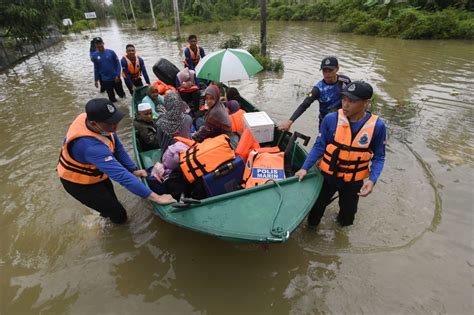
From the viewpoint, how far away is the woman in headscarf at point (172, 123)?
3490 millimetres

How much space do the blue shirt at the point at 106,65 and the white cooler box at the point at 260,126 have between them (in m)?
4.92

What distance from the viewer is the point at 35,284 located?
3014 mm

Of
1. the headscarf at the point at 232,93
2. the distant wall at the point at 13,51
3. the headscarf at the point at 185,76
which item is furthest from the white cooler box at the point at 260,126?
the distant wall at the point at 13,51

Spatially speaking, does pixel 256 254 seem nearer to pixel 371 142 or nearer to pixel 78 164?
pixel 371 142

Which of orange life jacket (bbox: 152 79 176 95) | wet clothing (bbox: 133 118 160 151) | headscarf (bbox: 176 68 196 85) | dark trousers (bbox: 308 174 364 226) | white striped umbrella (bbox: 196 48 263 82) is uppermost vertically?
white striped umbrella (bbox: 196 48 263 82)

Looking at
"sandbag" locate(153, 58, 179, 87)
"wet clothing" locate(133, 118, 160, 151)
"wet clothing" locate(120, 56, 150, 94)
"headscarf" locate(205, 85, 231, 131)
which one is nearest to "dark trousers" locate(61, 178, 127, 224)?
"wet clothing" locate(133, 118, 160, 151)

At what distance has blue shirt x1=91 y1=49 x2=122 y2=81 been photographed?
6784 mm

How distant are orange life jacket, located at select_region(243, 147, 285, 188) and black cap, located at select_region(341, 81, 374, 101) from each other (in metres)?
1.08

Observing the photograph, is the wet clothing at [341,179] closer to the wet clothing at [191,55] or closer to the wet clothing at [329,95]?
the wet clothing at [329,95]

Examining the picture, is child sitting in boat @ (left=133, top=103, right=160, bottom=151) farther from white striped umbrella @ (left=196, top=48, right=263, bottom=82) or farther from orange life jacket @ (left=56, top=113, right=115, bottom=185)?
orange life jacket @ (left=56, top=113, right=115, bottom=185)

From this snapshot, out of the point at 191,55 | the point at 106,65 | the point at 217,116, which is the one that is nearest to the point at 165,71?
the point at 191,55

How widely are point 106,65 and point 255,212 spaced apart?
636cm

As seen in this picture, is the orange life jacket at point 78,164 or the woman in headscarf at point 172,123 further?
the woman in headscarf at point 172,123

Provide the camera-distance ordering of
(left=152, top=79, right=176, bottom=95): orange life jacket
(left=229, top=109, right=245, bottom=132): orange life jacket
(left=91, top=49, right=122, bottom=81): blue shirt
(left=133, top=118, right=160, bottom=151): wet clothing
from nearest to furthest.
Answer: (left=229, top=109, right=245, bottom=132): orange life jacket, (left=133, top=118, right=160, bottom=151): wet clothing, (left=152, top=79, right=176, bottom=95): orange life jacket, (left=91, top=49, right=122, bottom=81): blue shirt
